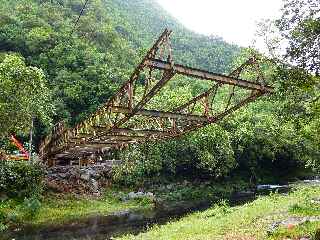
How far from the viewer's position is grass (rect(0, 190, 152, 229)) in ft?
106

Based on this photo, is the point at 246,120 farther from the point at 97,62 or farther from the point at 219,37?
the point at 219,37

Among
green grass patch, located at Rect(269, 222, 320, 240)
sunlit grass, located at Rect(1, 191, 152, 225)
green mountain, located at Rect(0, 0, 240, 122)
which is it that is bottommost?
sunlit grass, located at Rect(1, 191, 152, 225)

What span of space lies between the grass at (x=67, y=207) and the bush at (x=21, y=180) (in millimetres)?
1163

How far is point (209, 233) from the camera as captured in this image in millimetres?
21375

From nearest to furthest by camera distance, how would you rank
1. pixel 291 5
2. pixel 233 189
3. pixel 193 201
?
1. pixel 291 5
2. pixel 193 201
3. pixel 233 189

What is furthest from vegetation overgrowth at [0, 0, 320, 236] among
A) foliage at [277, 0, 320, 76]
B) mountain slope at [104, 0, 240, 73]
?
mountain slope at [104, 0, 240, 73]

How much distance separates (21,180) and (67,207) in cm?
426

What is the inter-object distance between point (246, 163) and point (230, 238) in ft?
125

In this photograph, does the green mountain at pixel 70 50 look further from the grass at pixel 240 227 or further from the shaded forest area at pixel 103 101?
the grass at pixel 240 227

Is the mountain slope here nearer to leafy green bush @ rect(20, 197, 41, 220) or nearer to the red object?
the red object

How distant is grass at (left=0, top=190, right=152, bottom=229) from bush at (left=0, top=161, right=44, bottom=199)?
1163 millimetres

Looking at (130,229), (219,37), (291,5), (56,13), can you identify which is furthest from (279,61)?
(219,37)

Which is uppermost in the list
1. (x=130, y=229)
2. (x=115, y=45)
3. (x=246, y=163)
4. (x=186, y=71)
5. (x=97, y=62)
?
(x=115, y=45)

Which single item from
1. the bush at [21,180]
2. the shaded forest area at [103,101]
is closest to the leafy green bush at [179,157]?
the shaded forest area at [103,101]
